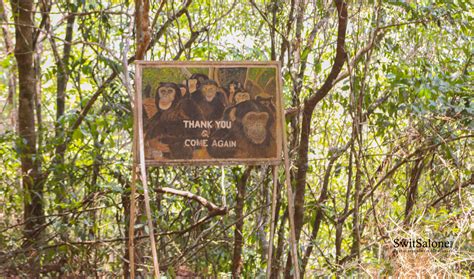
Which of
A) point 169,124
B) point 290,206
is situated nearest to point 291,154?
point 290,206

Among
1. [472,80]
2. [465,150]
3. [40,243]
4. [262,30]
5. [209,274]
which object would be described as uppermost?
[262,30]

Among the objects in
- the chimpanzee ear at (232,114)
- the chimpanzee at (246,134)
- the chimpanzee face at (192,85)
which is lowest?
the chimpanzee at (246,134)

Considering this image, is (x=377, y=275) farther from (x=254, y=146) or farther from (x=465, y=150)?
(x=465, y=150)

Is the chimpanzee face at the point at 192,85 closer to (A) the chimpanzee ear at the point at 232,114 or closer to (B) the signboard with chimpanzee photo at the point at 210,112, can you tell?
(B) the signboard with chimpanzee photo at the point at 210,112

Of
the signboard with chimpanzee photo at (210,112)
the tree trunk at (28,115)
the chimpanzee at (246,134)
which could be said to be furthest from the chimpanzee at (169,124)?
the tree trunk at (28,115)

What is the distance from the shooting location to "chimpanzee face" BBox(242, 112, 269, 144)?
3.25m

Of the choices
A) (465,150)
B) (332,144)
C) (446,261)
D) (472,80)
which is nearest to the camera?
(446,261)

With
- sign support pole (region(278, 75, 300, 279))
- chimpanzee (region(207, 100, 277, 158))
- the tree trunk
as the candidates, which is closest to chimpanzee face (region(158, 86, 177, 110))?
chimpanzee (region(207, 100, 277, 158))

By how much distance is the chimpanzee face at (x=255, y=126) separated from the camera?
3.25 metres

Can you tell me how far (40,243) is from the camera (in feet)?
14.6

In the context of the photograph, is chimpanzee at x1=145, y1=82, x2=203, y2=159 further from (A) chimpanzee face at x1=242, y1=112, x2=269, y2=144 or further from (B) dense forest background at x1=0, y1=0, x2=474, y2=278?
(B) dense forest background at x1=0, y1=0, x2=474, y2=278

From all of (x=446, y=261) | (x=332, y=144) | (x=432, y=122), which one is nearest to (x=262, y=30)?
(x=332, y=144)

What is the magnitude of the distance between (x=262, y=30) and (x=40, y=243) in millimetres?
2240

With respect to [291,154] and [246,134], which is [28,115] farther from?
[246,134]
